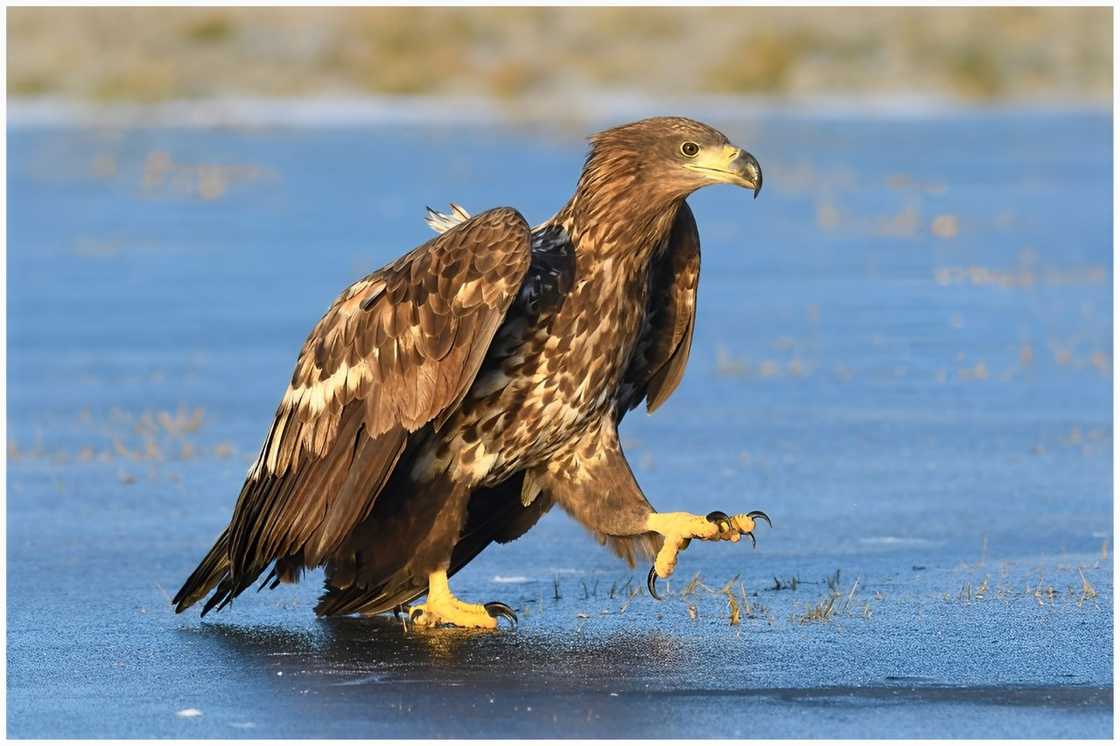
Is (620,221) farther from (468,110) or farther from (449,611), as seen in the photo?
(468,110)

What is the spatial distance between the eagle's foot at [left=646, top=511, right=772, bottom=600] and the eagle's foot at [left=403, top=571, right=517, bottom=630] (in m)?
0.47

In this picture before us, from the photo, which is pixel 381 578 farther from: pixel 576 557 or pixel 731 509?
pixel 731 509

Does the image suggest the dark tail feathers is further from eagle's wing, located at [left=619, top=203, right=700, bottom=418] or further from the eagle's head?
the eagle's head

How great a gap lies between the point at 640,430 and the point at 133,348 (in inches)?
160

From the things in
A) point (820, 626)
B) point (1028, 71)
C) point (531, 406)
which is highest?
point (1028, 71)

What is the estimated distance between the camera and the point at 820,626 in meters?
7.29

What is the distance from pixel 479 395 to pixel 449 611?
0.69 metres

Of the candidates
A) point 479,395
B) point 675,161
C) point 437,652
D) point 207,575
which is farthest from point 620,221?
point 207,575

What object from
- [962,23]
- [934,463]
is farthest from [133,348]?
[962,23]

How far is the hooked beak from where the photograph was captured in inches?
288

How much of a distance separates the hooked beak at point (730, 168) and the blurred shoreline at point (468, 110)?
2170 centimetres

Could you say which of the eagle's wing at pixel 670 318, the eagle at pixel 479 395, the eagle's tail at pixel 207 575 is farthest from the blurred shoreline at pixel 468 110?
the eagle's tail at pixel 207 575

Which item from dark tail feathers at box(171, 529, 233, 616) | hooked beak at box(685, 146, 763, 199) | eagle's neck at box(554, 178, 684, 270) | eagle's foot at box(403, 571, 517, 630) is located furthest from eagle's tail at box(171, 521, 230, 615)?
hooked beak at box(685, 146, 763, 199)

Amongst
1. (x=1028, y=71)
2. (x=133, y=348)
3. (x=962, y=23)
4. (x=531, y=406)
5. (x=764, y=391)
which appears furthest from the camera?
(x=962, y=23)
